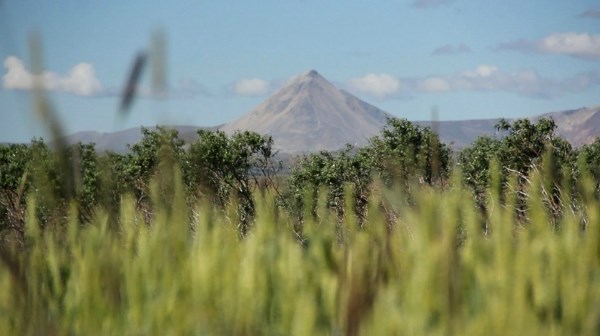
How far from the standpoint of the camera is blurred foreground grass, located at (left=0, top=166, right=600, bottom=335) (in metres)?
1.52

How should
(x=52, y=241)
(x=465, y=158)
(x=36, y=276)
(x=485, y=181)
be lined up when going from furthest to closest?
1. (x=465, y=158)
2. (x=485, y=181)
3. (x=52, y=241)
4. (x=36, y=276)

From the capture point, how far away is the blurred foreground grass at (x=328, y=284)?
4.97ft

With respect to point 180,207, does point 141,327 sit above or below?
below

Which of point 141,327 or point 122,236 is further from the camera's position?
point 122,236

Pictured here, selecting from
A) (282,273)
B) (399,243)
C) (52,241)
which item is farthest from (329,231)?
(52,241)

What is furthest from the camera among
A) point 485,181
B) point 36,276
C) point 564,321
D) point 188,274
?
point 485,181

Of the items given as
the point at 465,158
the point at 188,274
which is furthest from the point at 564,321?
the point at 465,158

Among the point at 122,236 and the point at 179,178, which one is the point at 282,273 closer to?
the point at 179,178

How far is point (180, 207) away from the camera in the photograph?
188 centimetres

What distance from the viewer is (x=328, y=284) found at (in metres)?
1.82

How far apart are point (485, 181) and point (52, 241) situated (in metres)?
43.3

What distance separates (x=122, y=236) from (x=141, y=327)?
920 mm

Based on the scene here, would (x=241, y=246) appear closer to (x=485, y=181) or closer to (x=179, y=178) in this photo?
(x=179, y=178)

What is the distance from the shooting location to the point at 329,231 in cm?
223
